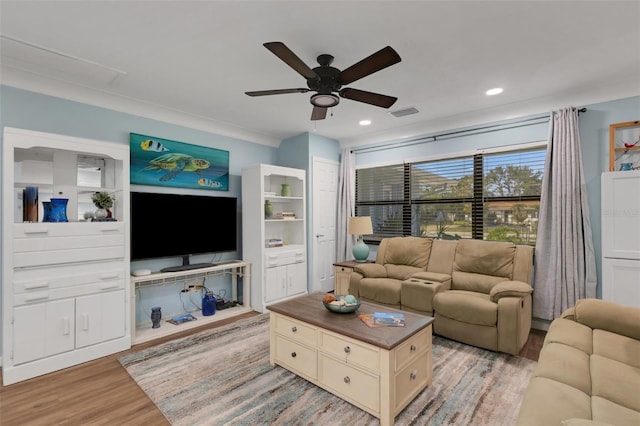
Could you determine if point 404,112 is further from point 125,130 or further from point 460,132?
point 125,130

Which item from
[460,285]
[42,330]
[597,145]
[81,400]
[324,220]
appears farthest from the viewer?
[324,220]

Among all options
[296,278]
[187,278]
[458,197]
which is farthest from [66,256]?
[458,197]

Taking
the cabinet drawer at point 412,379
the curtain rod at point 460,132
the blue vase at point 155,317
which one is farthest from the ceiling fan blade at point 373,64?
the blue vase at point 155,317

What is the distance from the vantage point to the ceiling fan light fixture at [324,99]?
2330mm

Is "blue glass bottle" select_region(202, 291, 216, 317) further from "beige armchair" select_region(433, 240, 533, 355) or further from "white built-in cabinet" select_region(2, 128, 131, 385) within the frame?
"beige armchair" select_region(433, 240, 533, 355)

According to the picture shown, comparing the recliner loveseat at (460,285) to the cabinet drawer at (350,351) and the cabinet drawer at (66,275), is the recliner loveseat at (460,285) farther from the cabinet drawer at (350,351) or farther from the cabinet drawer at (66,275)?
the cabinet drawer at (66,275)

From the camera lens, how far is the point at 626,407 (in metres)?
1.35

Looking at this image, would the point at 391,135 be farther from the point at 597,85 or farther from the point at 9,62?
the point at 9,62

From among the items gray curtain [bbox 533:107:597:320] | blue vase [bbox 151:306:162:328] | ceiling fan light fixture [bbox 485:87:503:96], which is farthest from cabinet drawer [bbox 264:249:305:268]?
ceiling fan light fixture [bbox 485:87:503:96]

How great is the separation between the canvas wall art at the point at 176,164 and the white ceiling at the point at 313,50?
1.34 ft

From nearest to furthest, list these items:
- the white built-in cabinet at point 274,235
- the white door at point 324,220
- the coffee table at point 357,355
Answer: the coffee table at point 357,355, the white built-in cabinet at point 274,235, the white door at point 324,220

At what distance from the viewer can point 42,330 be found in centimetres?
257

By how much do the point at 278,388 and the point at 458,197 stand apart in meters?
3.26

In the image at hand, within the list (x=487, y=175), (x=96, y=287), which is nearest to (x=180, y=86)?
(x=96, y=287)
